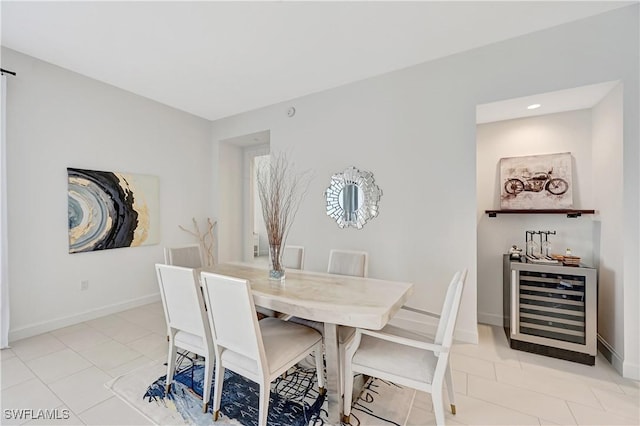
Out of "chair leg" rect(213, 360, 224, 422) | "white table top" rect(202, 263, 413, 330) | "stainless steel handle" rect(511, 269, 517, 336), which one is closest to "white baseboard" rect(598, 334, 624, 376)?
"stainless steel handle" rect(511, 269, 517, 336)

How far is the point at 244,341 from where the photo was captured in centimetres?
159

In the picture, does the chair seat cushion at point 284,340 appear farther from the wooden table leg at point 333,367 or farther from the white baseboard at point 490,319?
the white baseboard at point 490,319

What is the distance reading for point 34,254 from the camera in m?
2.96

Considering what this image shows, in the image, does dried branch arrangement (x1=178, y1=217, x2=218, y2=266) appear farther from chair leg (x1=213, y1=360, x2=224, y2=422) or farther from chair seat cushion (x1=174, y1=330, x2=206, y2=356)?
chair leg (x1=213, y1=360, x2=224, y2=422)

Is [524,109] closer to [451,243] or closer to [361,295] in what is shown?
[451,243]

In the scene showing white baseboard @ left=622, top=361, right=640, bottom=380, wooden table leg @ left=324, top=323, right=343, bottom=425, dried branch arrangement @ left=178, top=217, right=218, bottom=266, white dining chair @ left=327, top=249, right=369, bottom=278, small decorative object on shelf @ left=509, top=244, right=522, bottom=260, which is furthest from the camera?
dried branch arrangement @ left=178, top=217, right=218, bottom=266

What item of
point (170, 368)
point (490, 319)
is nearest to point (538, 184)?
point (490, 319)

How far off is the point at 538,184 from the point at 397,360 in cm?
256

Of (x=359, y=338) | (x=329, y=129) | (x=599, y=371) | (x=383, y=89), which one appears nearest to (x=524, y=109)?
(x=383, y=89)

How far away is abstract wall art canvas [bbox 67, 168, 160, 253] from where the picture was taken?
3.27 meters

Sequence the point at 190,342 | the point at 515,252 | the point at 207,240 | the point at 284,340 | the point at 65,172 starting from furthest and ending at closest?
the point at 207,240 → the point at 65,172 → the point at 515,252 → the point at 190,342 → the point at 284,340

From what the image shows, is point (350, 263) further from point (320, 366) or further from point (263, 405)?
point (263, 405)

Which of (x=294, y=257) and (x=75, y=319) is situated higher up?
(x=294, y=257)

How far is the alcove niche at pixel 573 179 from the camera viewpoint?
2.34 m
